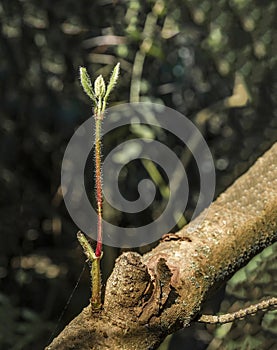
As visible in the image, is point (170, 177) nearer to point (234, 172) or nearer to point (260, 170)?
point (234, 172)

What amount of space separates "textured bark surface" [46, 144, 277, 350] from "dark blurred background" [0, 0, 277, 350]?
63 cm

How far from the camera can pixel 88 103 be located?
55.1 inches

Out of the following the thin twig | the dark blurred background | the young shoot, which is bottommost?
the thin twig

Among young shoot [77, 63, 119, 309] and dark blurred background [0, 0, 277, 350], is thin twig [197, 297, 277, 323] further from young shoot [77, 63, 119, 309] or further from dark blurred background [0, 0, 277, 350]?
dark blurred background [0, 0, 277, 350]

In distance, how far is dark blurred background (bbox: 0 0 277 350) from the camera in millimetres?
1354

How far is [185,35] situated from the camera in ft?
4.52

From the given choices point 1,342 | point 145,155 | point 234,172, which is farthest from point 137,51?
point 1,342

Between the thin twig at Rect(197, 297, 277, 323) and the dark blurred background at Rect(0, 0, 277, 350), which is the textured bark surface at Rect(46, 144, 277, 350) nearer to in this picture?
the thin twig at Rect(197, 297, 277, 323)

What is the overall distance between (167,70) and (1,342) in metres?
0.59

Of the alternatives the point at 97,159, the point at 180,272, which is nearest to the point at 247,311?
the point at 180,272

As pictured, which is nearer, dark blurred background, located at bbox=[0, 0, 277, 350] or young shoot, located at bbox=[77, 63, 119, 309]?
young shoot, located at bbox=[77, 63, 119, 309]

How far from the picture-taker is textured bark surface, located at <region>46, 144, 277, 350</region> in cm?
53

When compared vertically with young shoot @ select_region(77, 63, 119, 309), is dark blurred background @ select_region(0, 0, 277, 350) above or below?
above

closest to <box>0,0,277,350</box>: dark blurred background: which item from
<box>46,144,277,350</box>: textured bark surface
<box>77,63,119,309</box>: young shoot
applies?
<box>46,144,277,350</box>: textured bark surface
